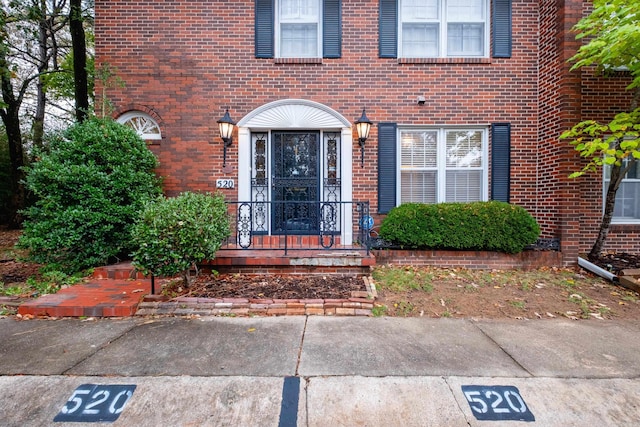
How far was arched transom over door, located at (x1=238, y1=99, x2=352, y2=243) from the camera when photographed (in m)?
6.11

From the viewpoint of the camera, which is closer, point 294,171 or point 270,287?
point 270,287

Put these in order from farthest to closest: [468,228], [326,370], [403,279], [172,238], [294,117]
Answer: [294,117]
[468,228]
[403,279]
[172,238]
[326,370]

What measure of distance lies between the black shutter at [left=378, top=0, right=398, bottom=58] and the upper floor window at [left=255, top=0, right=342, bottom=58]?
825 millimetres

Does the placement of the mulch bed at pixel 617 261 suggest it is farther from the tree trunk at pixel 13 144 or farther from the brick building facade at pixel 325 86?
the tree trunk at pixel 13 144

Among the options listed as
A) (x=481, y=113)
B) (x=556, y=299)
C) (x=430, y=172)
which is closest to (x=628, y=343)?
(x=556, y=299)

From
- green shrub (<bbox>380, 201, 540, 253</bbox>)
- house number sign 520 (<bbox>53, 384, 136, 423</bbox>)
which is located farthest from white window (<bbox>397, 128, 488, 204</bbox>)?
house number sign 520 (<bbox>53, 384, 136, 423</bbox>)

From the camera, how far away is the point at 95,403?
7.24 feet

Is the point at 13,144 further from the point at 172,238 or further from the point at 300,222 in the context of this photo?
the point at 172,238

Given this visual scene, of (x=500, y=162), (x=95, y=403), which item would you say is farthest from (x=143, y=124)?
(x=500, y=162)

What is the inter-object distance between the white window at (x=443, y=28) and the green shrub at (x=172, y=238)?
17.2 feet

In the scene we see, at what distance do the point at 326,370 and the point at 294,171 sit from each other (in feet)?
14.3

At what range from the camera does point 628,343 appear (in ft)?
10.2

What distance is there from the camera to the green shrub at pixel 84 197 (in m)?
4.76

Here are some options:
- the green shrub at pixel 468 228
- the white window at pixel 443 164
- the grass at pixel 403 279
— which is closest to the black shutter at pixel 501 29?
the white window at pixel 443 164
